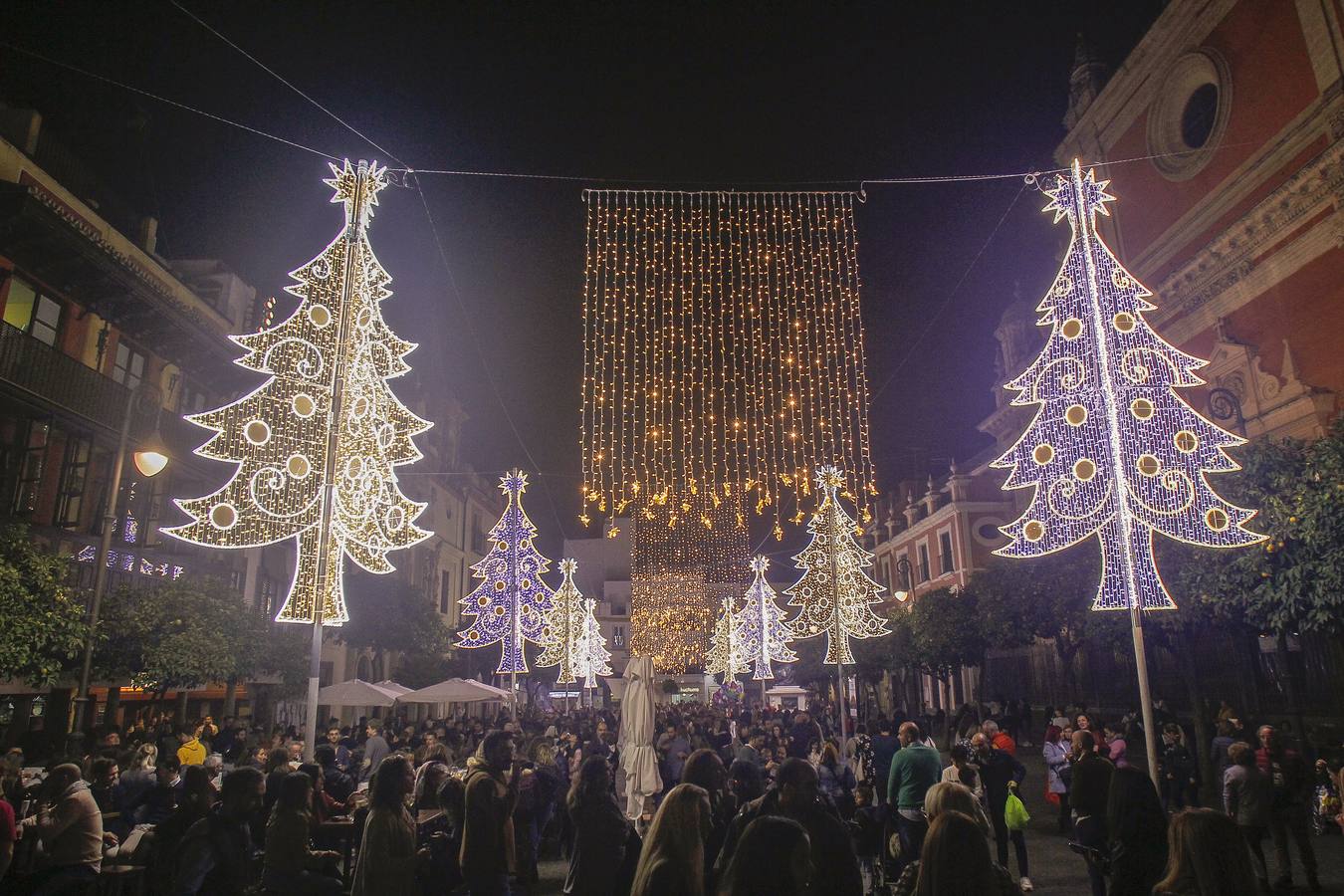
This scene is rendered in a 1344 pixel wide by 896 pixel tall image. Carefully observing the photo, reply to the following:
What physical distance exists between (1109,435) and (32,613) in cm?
1703

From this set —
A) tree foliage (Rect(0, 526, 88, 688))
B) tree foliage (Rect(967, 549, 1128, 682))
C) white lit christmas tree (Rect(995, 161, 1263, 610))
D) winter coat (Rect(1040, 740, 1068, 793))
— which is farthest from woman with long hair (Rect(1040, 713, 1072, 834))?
tree foliage (Rect(0, 526, 88, 688))

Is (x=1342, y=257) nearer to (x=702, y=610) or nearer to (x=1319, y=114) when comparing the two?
(x=1319, y=114)

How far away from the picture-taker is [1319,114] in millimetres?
19844

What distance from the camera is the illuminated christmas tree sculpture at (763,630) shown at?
41.1 metres

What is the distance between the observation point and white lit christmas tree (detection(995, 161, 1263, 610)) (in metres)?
12.0

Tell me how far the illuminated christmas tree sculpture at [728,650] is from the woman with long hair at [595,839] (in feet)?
145

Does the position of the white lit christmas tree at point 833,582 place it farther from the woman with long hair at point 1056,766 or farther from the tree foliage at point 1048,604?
the woman with long hair at point 1056,766

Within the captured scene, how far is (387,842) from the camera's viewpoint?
598 cm

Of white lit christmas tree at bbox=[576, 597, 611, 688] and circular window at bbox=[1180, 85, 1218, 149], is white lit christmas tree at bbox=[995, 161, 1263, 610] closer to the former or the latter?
circular window at bbox=[1180, 85, 1218, 149]

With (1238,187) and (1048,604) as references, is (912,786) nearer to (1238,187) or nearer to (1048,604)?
(1048,604)

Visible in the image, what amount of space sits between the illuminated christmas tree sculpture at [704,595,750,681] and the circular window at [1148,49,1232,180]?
33104 millimetres

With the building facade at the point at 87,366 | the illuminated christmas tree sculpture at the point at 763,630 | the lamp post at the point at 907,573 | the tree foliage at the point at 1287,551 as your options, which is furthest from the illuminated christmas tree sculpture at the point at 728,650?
the tree foliage at the point at 1287,551

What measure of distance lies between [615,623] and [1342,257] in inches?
3488

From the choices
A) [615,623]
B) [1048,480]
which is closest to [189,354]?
[1048,480]
